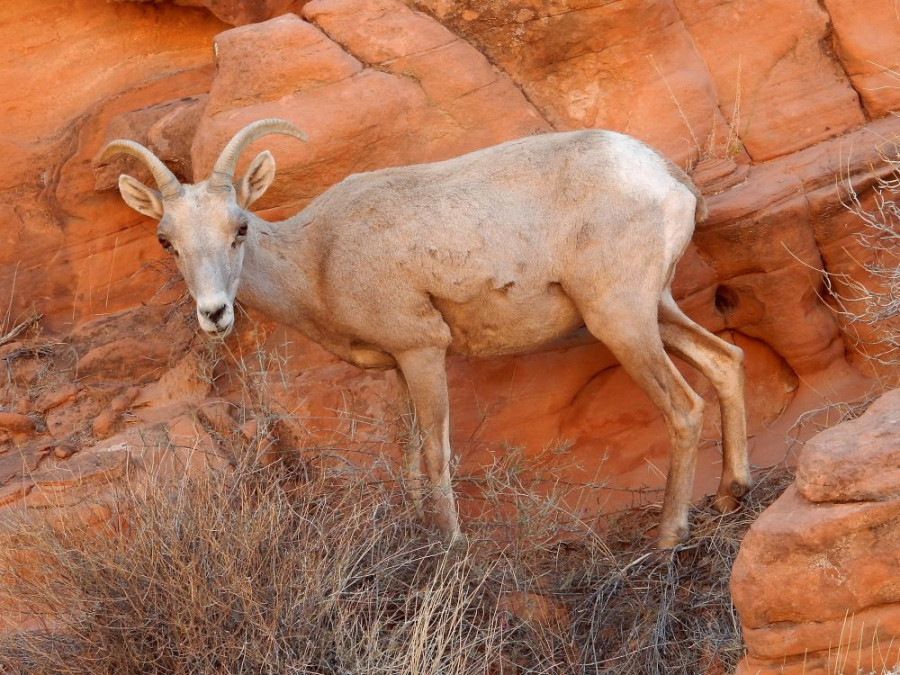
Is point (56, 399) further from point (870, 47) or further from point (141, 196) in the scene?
point (870, 47)

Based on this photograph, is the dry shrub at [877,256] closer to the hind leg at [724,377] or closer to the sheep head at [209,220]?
the hind leg at [724,377]

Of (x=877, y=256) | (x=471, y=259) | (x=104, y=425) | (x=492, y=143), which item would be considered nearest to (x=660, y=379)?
(x=471, y=259)

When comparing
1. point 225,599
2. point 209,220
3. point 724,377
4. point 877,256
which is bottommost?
point 724,377

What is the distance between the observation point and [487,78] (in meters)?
8.98

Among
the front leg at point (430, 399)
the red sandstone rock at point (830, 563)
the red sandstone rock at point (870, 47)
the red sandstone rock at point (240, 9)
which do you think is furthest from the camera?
the red sandstone rock at point (240, 9)

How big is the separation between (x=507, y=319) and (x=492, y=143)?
2043mm

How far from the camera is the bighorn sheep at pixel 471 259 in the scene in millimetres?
7094

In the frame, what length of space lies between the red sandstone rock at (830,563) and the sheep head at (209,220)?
10.8 feet

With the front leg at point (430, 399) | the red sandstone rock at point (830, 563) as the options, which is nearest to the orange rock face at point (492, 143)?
the front leg at point (430, 399)

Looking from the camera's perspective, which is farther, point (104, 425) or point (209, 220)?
point (104, 425)

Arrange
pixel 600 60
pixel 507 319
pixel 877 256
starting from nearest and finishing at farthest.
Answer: pixel 507 319 → pixel 877 256 → pixel 600 60

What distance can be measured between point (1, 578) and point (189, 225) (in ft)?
7.39

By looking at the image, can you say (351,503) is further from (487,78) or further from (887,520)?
(487,78)

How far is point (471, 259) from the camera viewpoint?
715 centimetres
